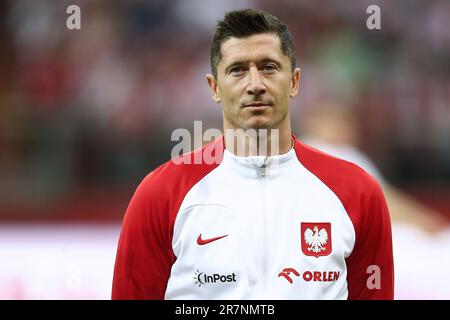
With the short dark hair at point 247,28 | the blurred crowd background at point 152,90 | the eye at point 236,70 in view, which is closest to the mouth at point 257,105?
the eye at point 236,70

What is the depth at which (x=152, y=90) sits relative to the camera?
9.10m

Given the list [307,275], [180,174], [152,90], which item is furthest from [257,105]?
[152,90]

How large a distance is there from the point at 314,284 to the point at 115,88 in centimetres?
655

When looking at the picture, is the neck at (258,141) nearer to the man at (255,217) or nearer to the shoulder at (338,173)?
the man at (255,217)

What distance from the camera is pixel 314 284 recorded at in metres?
2.92

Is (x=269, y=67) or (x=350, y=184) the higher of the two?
(x=269, y=67)

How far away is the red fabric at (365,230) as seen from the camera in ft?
9.88

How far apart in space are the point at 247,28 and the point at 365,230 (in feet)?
2.73

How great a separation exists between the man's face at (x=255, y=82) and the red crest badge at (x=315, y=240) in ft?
1.26

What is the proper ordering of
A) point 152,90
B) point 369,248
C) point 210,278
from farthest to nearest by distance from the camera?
point 152,90
point 369,248
point 210,278

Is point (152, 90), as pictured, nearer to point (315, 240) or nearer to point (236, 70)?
point (236, 70)

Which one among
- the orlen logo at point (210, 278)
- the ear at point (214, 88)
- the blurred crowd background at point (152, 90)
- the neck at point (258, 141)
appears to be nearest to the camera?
the orlen logo at point (210, 278)
